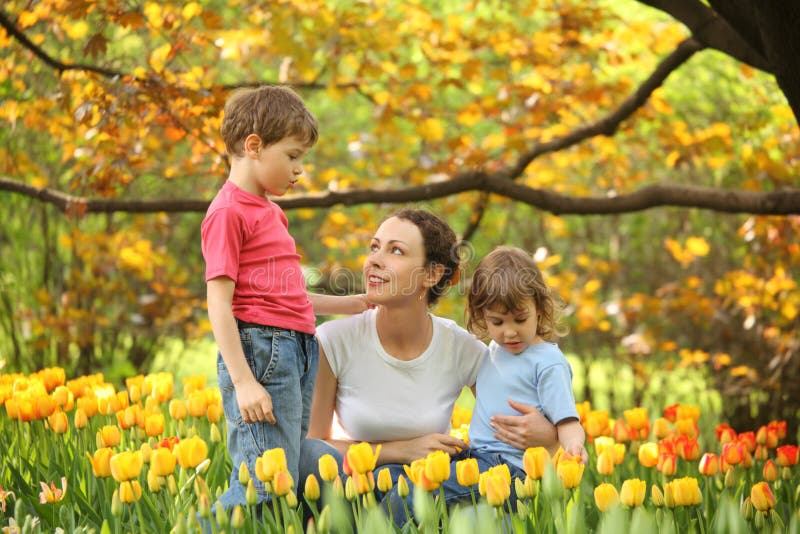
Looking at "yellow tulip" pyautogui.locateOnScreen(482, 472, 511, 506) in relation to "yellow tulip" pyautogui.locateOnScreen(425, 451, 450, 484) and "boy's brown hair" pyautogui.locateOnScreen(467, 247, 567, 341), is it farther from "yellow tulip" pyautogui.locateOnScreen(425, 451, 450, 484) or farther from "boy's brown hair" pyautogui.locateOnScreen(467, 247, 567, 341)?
"boy's brown hair" pyautogui.locateOnScreen(467, 247, 567, 341)

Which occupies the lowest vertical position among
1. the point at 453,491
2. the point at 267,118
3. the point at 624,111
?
the point at 453,491

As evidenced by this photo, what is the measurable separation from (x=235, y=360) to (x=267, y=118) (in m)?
0.64

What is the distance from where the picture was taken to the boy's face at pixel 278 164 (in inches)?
101

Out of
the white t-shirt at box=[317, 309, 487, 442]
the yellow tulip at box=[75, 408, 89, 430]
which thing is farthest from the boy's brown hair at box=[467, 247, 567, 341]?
the yellow tulip at box=[75, 408, 89, 430]

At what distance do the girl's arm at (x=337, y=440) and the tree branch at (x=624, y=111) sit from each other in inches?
83.6

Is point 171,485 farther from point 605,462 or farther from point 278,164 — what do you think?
point 605,462

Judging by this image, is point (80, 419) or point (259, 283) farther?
point (80, 419)

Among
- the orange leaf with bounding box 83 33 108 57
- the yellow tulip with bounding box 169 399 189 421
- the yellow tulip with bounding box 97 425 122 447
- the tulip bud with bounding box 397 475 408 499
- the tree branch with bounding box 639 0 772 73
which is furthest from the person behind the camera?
the orange leaf with bounding box 83 33 108 57

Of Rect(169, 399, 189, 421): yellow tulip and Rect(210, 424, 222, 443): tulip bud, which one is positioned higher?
Rect(169, 399, 189, 421): yellow tulip

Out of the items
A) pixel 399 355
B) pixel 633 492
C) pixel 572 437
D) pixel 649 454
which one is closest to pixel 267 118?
pixel 399 355

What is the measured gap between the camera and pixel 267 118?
2535mm

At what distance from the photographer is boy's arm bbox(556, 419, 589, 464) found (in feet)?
8.64

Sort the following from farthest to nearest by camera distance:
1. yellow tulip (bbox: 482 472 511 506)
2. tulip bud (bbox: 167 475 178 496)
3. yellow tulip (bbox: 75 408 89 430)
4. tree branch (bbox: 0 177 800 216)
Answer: tree branch (bbox: 0 177 800 216)
yellow tulip (bbox: 75 408 89 430)
tulip bud (bbox: 167 475 178 496)
yellow tulip (bbox: 482 472 511 506)

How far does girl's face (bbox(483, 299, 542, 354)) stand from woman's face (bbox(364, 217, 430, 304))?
0.24m
